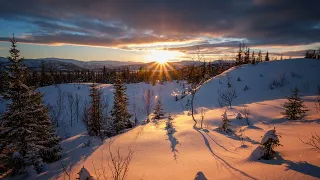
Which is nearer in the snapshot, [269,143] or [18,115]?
[269,143]

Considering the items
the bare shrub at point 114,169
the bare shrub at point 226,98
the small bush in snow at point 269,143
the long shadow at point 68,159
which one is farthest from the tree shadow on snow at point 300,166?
the bare shrub at point 226,98

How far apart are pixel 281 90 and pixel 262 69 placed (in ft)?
22.3

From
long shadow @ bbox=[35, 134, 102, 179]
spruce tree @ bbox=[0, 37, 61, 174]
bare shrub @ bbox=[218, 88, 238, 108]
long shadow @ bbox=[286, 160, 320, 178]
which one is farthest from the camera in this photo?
bare shrub @ bbox=[218, 88, 238, 108]

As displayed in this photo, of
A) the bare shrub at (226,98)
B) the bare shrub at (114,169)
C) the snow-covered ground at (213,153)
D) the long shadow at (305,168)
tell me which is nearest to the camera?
the long shadow at (305,168)

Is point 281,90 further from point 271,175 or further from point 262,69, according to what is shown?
point 271,175

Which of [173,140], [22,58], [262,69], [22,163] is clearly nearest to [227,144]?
[173,140]

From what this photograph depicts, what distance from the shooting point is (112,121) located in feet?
73.6

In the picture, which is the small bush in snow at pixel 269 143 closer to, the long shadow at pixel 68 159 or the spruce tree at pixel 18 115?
the long shadow at pixel 68 159

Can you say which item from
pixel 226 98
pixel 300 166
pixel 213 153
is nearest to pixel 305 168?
pixel 300 166

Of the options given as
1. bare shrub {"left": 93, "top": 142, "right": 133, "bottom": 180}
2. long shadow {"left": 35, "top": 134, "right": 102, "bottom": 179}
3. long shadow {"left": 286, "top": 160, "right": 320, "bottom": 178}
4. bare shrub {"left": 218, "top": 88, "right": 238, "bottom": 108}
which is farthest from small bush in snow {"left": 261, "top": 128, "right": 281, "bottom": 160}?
bare shrub {"left": 218, "top": 88, "right": 238, "bottom": 108}

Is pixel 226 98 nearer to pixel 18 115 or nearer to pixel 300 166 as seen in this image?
pixel 300 166

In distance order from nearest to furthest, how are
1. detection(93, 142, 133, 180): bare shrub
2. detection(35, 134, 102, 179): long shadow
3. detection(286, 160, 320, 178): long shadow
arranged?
detection(286, 160, 320, 178): long shadow, detection(93, 142, 133, 180): bare shrub, detection(35, 134, 102, 179): long shadow

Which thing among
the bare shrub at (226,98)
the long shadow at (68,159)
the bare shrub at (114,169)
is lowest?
the long shadow at (68,159)

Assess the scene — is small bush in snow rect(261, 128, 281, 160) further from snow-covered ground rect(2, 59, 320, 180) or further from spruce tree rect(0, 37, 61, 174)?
spruce tree rect(0, 37, 61, 174)
